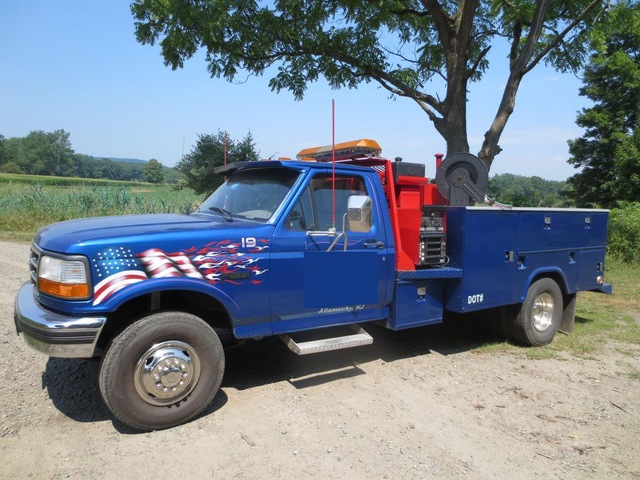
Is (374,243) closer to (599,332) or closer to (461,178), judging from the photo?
(461,178)

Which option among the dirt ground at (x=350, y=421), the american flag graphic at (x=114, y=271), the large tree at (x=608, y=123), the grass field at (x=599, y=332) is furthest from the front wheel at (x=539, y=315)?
the large tree at (x=608, y=123)

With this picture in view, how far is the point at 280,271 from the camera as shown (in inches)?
158

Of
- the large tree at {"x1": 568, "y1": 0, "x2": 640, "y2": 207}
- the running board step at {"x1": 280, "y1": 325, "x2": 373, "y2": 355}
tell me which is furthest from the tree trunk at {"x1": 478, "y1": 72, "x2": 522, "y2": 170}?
the large tree at {"x1": 568, "y1": 0, "x2": 640, "y2": 207}

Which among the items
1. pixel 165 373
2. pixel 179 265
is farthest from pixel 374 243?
pixel 165 373

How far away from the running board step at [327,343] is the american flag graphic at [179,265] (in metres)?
0.70

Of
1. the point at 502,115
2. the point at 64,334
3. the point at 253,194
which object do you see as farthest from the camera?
the point at 502,115

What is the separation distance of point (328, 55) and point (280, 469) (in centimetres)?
841

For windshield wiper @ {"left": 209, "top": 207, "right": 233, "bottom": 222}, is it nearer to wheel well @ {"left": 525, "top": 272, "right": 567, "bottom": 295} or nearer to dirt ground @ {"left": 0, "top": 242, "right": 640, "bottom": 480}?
dirt ground @ {"left": 0, "top": 242, "right": 640, "bottom": 480}

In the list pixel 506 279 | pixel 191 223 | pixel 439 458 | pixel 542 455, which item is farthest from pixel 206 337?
pixel 506 279

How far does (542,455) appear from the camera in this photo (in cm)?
346

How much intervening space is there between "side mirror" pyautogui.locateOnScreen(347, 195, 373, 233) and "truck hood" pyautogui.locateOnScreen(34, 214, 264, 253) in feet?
2.81

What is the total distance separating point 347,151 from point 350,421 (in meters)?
2.84

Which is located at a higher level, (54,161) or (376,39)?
(54,161)

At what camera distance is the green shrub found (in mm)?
12805
